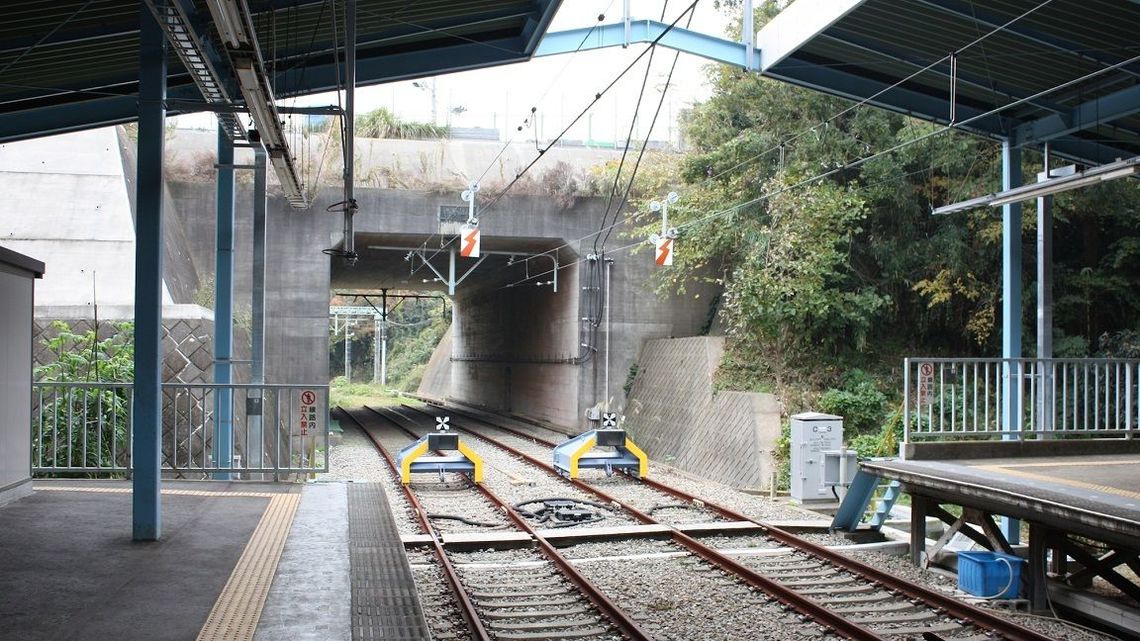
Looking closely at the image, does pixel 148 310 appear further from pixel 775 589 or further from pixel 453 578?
pixel 775 589

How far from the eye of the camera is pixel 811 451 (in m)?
13.8

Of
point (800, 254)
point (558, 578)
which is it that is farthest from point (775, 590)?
point (800, 254)

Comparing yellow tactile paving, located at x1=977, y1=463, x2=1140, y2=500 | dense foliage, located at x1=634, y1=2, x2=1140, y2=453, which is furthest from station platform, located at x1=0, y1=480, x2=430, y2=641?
dense foliage, located at x1=634, y1=2, x2=1140, y2=453

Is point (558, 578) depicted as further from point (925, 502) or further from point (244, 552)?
point (925, 502)

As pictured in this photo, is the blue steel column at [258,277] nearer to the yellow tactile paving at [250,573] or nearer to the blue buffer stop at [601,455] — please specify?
the yellow tactile paving at [250,573]

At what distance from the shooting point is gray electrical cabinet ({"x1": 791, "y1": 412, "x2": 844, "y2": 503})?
1373cm

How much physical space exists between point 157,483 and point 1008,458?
9022mm

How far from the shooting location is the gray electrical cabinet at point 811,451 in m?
13.7

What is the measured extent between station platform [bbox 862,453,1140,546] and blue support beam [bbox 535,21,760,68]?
7423mm

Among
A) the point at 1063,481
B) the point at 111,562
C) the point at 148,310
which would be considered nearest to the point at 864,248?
the point at 1063,481

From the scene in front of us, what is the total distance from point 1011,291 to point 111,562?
1067 cm

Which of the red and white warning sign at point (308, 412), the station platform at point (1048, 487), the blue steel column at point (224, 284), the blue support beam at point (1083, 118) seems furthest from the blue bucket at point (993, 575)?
the blue steel column at point (224, 284)

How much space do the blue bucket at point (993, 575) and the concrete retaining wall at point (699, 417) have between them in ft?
25.8

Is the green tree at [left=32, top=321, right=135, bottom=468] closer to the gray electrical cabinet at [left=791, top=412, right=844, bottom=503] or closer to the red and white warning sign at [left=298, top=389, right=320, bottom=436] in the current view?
the red and white warning sign at [left=298, top=389, right=320, bottom=436]
